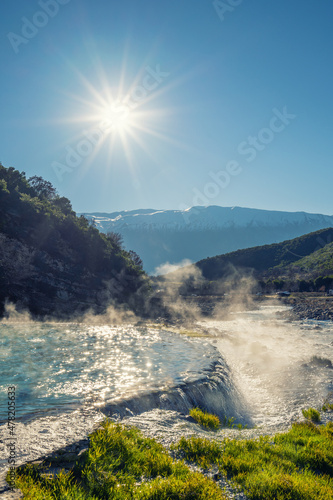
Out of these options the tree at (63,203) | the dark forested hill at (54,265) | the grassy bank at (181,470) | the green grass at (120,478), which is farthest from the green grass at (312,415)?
the tree at (63,203)

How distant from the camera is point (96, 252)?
7062cm

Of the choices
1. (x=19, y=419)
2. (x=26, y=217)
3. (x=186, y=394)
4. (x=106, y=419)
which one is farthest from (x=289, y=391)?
(x=26, y=217)

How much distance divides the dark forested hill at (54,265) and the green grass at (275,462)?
43.3 m

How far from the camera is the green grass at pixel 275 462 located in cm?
623

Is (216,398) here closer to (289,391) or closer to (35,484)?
(289,391)

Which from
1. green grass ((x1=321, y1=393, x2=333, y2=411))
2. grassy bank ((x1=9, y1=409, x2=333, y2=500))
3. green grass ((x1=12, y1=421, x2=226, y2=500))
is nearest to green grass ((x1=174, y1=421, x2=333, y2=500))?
grassy bank ((x1=9, y1=409, x2=333, y2=500))

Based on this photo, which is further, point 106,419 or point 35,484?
point 106,419

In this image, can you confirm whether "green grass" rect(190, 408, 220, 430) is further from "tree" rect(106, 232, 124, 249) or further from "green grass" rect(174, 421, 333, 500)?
"tree" rect(106, 232, 124, 249)

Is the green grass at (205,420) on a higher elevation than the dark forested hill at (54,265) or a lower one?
lower

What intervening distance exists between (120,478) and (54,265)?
55.4 meters

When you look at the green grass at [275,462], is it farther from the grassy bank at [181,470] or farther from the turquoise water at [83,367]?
the turquoise water at [83,367]

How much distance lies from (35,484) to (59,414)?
14.8 ft

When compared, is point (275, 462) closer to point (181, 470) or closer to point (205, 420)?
point (181, 470)

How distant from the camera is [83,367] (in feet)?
54.5
